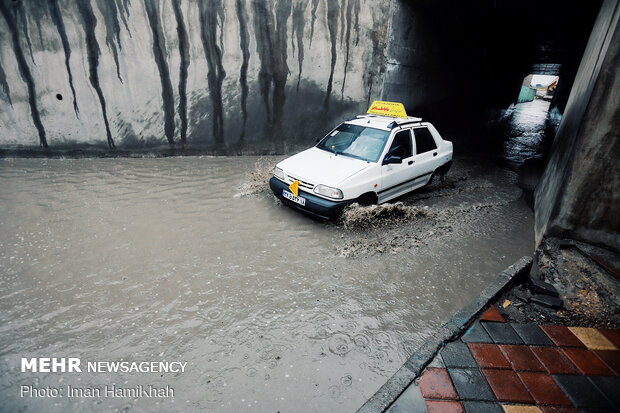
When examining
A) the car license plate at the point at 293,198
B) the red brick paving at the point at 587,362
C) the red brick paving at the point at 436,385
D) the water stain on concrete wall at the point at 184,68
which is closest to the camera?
the red brick paving at the point at 436,385

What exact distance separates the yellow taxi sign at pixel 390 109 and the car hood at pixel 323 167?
1.56 metres

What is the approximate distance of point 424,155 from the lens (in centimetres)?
592

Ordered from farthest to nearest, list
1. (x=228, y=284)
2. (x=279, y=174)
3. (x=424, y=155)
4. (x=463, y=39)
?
(x=463, y=39)
(x=424, y=155)
(x=279, y=174)
(x=228, y=284)

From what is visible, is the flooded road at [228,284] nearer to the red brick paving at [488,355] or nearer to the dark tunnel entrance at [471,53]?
the red brick paving at [488,355]

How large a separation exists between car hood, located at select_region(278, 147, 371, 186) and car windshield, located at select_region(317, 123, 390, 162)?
0.15 m

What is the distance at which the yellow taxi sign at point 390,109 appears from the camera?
5.96 meters

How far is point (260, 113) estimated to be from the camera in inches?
331

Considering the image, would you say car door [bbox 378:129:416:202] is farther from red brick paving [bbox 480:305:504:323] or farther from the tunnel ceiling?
the tunnel ceiling

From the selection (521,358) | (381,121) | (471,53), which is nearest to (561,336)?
(521,358)

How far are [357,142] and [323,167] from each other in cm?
88

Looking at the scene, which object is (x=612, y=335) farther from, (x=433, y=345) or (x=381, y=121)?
(x=381, y=121)

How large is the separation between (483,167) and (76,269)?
30.8ft

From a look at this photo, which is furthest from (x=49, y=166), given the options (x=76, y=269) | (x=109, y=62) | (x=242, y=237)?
(x=242, y=237)

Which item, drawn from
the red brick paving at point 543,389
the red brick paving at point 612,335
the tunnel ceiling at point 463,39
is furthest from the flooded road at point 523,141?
the red brick paving at point 543,389
